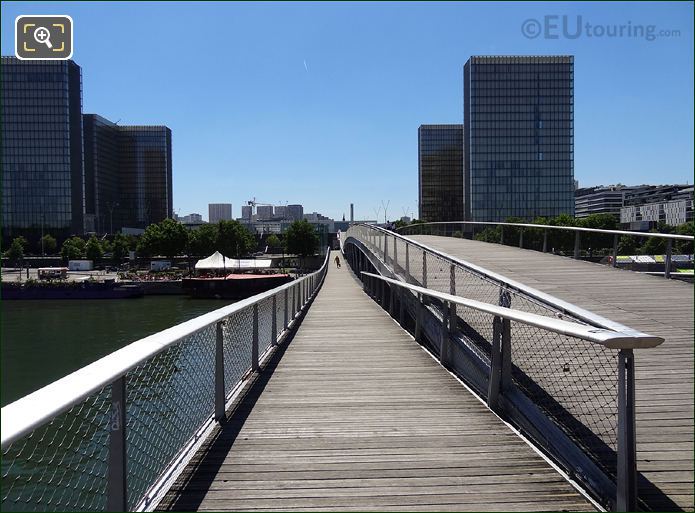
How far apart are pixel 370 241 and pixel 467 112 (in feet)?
308

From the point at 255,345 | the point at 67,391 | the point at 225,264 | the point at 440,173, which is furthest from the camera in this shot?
the point at 440,173

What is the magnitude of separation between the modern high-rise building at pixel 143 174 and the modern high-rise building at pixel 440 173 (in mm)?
58925

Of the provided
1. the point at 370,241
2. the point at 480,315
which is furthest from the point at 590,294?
the point at 370,241

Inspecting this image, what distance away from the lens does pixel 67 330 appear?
3266cm

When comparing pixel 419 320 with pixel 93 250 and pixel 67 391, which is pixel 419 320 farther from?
pixel 93 250

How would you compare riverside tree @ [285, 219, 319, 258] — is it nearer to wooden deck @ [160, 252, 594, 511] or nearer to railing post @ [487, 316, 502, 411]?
wooden deck @ [160, 252, 594, 511]

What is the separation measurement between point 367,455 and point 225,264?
57.9 metres

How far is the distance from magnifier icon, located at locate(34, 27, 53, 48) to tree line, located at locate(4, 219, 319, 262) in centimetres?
7464

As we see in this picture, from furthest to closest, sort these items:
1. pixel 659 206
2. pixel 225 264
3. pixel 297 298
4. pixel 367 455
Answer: pixel 659 206 → pixel 225 264 → pixel 297 298 → pixel 367 455

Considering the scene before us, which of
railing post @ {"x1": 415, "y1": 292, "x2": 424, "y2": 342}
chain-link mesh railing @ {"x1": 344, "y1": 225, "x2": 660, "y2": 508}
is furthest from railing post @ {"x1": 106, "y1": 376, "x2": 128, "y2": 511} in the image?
railing post @ {"x1": 415, "y1": 292, "x2": 424, "y2": 342}

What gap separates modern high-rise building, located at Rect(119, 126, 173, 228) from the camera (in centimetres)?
13612

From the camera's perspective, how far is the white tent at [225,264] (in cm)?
6034

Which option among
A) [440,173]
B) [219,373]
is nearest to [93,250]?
[440,173]

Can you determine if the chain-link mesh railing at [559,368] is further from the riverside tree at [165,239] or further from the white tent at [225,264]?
the riverside tree at [165,239]
